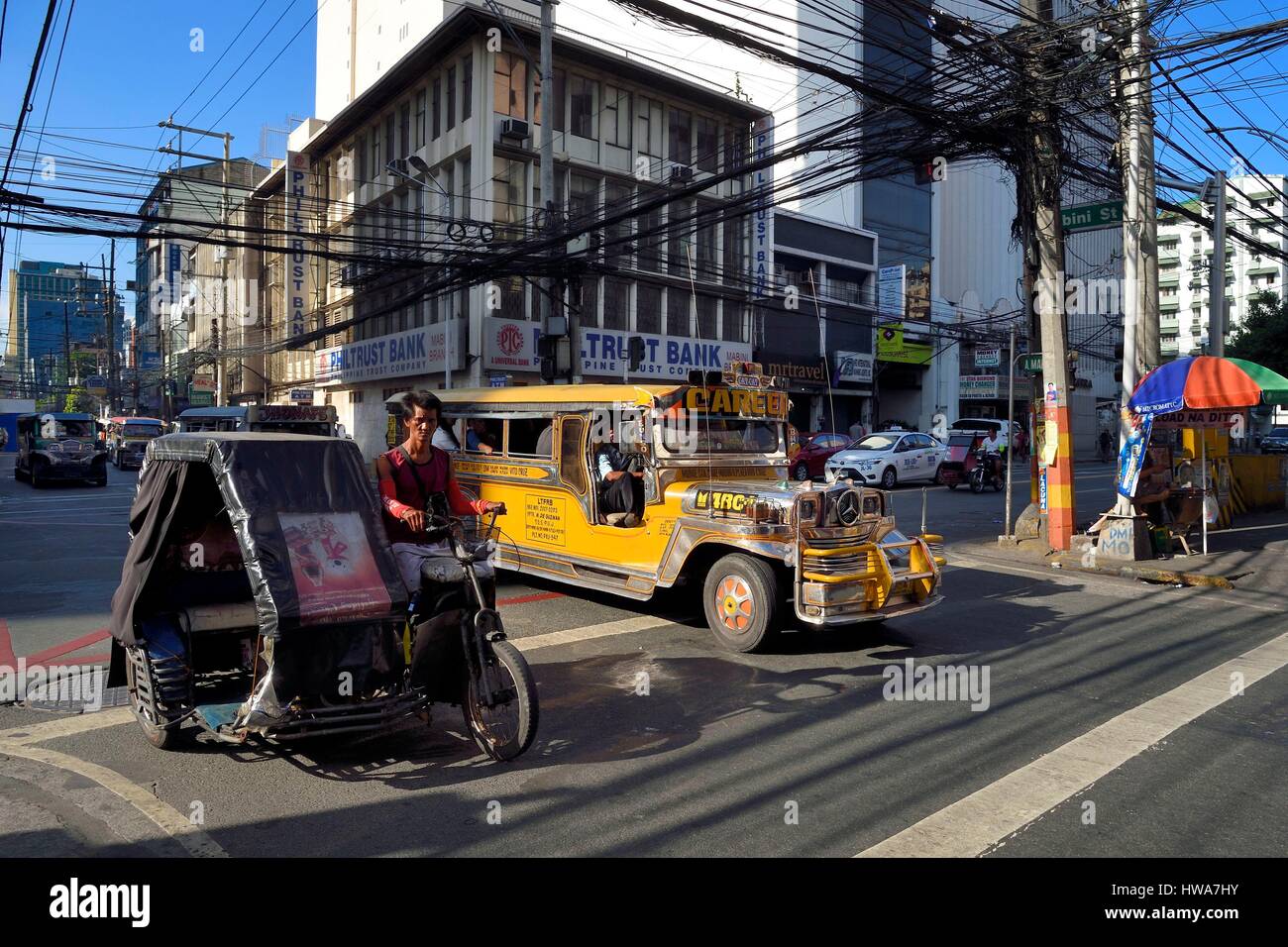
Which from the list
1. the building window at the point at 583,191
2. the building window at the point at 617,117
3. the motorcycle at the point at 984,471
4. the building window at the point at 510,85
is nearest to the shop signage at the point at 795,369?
the building window at the point at 583,191

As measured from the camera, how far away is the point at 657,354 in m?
31.8

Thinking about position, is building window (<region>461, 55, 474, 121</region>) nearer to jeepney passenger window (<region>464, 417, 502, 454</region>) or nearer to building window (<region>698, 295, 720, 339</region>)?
building window (<region>698, 295, 720, 339</region>)

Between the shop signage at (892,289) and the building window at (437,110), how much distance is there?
20.4m

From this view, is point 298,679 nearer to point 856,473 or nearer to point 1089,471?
point 856,473

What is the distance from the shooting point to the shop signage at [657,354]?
29.9 metres

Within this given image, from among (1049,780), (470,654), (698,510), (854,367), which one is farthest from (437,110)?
(1049,780)

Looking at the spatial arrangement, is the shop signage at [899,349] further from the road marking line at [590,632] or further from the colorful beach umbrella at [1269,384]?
the road marking line at [590,632]

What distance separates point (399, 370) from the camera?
31.7 meters

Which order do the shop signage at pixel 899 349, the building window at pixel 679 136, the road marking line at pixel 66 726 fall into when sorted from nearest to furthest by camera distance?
the road marking line at pixel 66 726, the building window at pixel 679 136, the shop signage at pixel 899 349

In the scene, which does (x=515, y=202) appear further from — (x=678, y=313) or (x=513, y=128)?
(x=678, y=313)

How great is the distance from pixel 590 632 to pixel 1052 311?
873 centimetres

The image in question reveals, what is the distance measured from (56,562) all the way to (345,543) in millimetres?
9162
